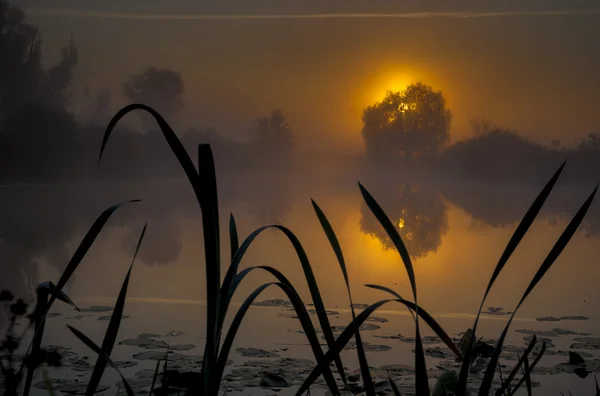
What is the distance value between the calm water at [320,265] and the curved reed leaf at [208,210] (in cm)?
143

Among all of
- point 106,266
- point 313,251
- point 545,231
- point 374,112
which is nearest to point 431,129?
point 374,112

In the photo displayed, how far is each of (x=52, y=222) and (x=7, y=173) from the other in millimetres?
6425

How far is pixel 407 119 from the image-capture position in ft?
38.0

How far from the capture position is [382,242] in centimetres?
720

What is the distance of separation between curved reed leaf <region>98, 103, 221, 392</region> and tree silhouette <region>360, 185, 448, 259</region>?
5.53 metres

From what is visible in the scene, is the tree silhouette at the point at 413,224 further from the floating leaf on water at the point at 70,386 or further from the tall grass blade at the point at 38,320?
the tall grass blade at the point at 38,320

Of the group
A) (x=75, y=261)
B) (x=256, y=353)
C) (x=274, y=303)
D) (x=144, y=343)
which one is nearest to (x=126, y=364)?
(x=144, y=343)

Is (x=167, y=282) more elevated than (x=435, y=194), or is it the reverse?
(x=435, y=194)

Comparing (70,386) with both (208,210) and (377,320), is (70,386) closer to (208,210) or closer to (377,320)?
(377,320)

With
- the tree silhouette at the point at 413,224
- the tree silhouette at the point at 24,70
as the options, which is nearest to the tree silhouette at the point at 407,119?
the tree silhouette at the point at 413,224

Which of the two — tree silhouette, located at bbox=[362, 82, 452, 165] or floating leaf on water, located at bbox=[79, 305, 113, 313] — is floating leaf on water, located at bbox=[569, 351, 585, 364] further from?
tree silhouette, located at bbox=[362, 82, 452, 165]

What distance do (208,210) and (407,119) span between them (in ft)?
36.0

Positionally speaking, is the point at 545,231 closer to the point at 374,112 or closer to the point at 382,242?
the point at 382,242

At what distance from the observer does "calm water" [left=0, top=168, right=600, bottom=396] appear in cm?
392
